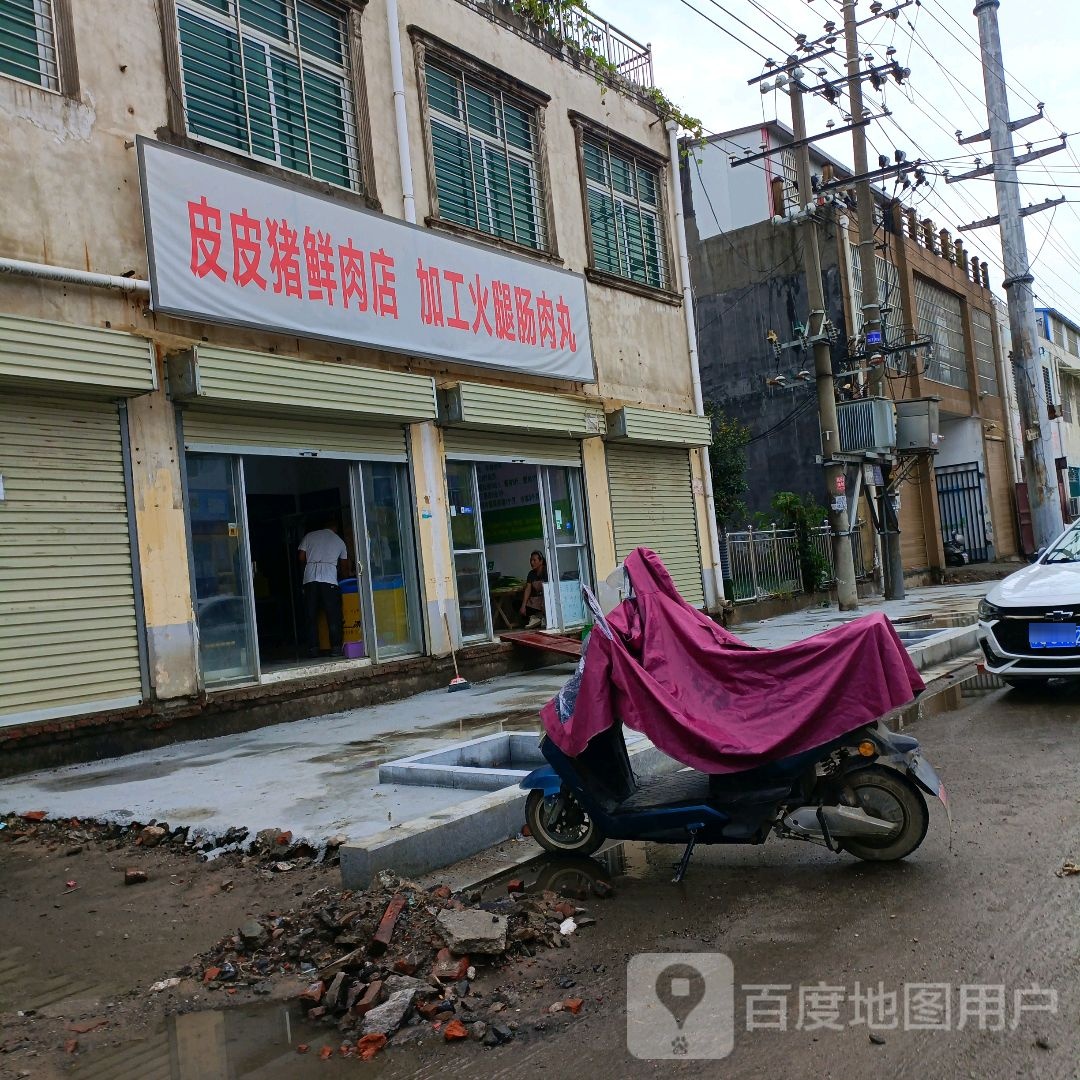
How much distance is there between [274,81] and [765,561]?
12.4m

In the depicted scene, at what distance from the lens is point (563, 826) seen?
5.47 m

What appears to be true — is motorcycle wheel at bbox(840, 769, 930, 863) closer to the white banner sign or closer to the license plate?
the license plate

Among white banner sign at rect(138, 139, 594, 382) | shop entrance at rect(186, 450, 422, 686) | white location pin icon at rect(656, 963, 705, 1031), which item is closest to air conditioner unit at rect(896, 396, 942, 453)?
white banner sign at rect(138, 139, 594, 382)

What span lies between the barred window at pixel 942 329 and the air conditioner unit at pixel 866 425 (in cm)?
936

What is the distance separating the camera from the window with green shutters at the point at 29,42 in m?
8.75

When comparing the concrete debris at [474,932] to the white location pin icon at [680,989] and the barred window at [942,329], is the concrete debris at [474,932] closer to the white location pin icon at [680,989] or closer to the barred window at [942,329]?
the white location pin icon at [680,989]

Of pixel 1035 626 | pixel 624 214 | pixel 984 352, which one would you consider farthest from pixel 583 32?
pixel 984 352

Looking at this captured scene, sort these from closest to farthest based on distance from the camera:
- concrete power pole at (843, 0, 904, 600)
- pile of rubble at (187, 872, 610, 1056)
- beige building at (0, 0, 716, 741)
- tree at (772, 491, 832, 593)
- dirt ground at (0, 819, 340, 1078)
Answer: pile of rubble at (187, 872, 610, 1056) → dirt ground at (0, 819, 340, 1078) → beige building at (0, 0, 716, 741) → concrete power pole at (843, 0, 904, 600) → tree at (772, 491, 832, 593)

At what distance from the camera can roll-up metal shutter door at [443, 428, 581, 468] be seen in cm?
1293

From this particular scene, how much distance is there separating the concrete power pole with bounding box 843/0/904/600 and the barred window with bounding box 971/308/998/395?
12828 millimetres

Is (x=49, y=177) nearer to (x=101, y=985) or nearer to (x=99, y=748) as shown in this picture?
(x=99, y=748)

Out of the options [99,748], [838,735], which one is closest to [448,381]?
[99,748]

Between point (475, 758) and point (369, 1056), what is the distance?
13.2 ft

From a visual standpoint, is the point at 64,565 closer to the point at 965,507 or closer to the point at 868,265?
the point at 868,265
